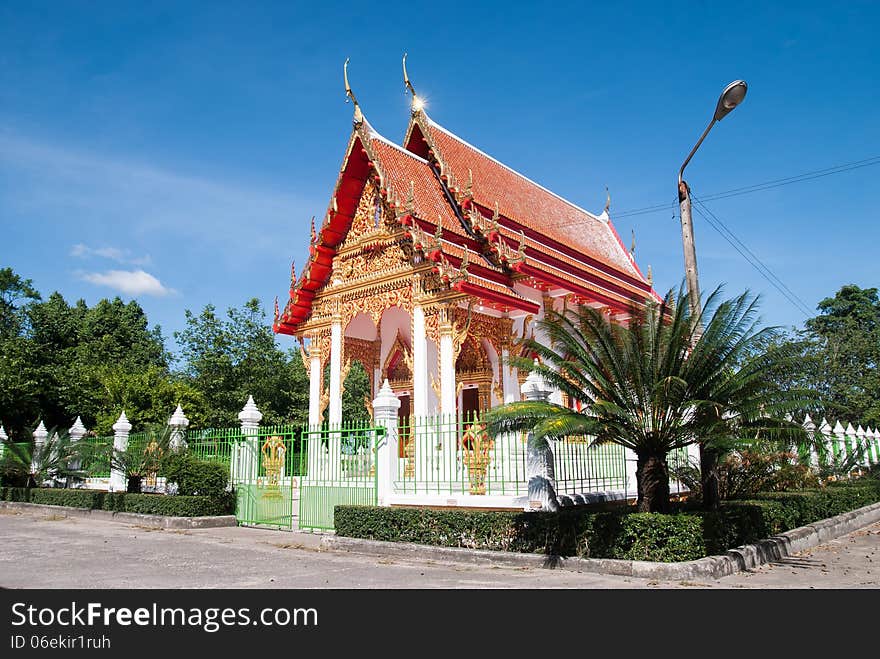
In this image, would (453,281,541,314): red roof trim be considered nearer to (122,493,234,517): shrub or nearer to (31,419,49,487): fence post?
(122,493,234,517): shrub

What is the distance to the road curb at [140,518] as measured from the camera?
39.8 ft

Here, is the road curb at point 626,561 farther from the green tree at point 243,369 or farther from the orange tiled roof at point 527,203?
the green tree at point 243,369

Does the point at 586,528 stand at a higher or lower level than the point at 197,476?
lower

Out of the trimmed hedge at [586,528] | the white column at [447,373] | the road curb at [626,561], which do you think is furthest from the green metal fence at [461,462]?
the white column at [447,373]

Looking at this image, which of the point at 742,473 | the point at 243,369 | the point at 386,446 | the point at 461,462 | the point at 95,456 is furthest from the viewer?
the point at 243,369

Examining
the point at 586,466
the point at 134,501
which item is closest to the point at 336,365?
the point at 134,501

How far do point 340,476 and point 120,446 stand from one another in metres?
6.49

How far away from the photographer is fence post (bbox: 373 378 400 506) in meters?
10.4

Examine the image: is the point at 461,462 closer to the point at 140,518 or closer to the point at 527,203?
the point at 140,518

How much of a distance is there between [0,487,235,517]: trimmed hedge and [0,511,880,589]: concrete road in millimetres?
1450

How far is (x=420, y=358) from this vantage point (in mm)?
13594

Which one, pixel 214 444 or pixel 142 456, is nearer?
pixel 214 444

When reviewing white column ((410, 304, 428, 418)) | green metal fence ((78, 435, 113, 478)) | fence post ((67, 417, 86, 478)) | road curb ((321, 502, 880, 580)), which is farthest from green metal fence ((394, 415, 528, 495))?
fence post ((67, 417, 86, 478))

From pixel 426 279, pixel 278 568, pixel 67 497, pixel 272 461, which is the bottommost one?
pixel 278 568
